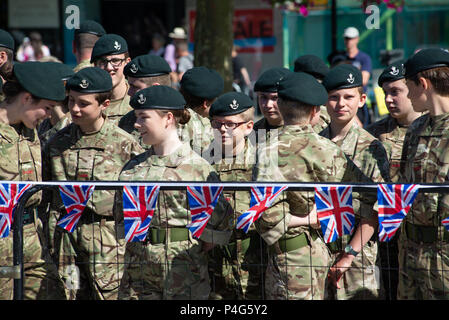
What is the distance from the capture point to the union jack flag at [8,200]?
4793mm

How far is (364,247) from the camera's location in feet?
18.0

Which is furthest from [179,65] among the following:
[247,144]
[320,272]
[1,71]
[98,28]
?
[320,272]

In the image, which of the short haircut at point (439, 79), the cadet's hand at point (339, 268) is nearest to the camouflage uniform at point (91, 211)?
the cadet's hand at point (339, 268)

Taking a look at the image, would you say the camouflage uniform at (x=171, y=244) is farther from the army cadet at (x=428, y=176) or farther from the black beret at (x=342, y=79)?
the black beret at (x=342, y=79)

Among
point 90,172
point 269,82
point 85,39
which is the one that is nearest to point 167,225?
point 90,172

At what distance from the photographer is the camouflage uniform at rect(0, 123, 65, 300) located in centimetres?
529

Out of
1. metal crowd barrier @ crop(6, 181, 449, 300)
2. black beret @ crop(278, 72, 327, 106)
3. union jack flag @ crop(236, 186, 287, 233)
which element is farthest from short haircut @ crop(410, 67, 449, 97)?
union jack flag @ crop(236, 186, 287, 233)

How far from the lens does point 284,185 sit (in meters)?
4.56

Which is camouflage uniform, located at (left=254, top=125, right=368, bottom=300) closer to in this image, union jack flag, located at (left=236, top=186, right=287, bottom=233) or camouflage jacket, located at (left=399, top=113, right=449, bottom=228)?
union jack flag, located at (left=236, top=186, right=287, bottom=233)

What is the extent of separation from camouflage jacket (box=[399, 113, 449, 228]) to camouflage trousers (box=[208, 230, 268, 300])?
1.09m

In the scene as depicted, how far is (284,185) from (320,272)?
0.74 metres

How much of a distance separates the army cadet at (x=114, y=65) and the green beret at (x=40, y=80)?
136 centimetres
